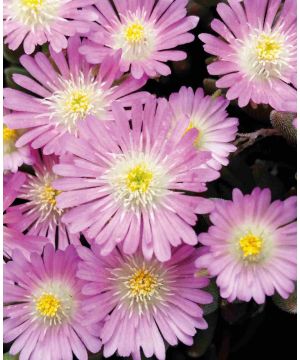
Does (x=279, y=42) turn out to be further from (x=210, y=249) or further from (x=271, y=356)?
(x=271, y=356)

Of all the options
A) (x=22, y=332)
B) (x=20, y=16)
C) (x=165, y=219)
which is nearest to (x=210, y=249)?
(x=165, y=219)

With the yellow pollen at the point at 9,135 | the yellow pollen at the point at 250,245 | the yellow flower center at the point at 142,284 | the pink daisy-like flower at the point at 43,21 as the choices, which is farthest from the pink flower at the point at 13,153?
the yellow pollen at the point at 250,245

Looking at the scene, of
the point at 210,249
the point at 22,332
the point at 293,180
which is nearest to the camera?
the point at 210,249

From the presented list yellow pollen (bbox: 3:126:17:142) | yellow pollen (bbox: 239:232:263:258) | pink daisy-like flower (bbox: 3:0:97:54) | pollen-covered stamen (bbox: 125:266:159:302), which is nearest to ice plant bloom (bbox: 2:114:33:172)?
yellow pollen (bbox: 3:126:17:142)

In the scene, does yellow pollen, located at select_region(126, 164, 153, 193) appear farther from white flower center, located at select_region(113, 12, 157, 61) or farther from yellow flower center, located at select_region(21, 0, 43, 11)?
yellow flower center, located at select_region(21, 0, 43, 11)

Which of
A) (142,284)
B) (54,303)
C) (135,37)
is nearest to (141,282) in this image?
(142,284)

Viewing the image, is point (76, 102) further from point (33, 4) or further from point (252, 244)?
point (252, 244)
